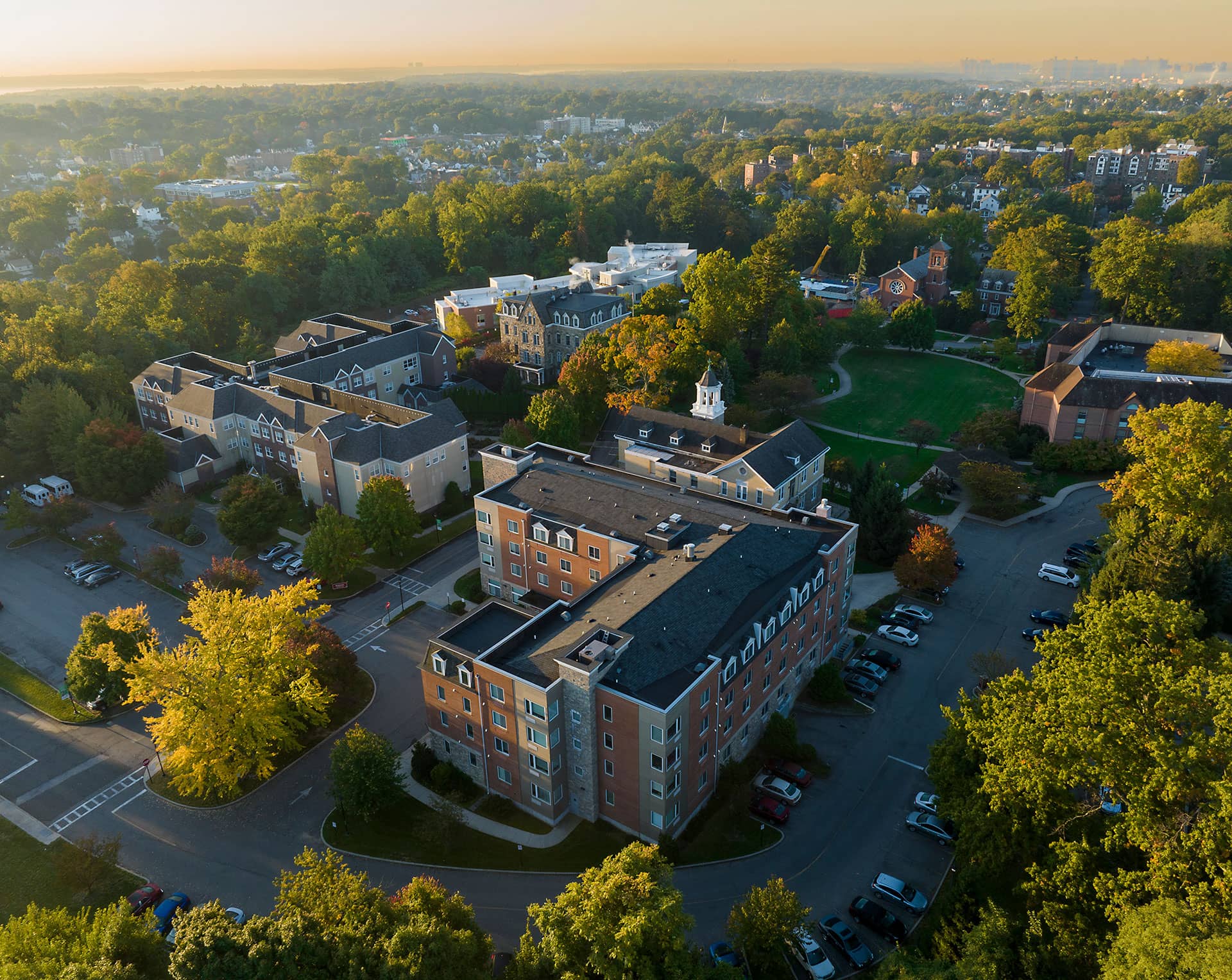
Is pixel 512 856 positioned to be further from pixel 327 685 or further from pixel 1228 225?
pixel 1228 225

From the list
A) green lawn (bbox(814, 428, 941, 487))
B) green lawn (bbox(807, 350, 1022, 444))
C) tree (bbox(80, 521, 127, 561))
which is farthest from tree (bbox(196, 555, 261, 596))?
green lawn (bbox(807, 350, 1022, 444))

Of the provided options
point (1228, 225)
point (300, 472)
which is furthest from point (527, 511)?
point (1228, 225)

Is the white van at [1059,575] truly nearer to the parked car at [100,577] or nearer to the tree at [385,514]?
the tree at [385,514]

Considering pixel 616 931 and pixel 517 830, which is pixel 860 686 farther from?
pixel 616 931

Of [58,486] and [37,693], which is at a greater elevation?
[58,486]

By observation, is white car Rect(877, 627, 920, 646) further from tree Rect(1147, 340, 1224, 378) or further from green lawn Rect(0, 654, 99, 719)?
tree Rect(1147, 340, 1224, 378)

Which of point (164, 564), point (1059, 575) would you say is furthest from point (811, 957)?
point (164, 564)

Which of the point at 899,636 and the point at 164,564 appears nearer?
the point at 899,636
